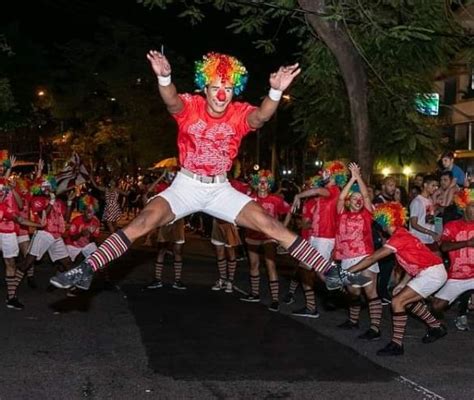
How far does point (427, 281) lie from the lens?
8.00 metres

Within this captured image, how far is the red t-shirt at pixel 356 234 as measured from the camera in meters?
9.02

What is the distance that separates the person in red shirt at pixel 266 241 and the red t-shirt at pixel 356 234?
4.68ft

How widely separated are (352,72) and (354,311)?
14.0ft

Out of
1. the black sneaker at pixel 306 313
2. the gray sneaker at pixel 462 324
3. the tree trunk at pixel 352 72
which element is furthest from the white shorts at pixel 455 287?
the tree trunk at pixel 352 72

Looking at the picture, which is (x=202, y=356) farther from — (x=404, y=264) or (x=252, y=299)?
(x=252, y=299)

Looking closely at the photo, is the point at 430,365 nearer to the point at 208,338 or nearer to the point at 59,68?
the point at 208,338

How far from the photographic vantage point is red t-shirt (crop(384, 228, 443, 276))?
8.04 metres

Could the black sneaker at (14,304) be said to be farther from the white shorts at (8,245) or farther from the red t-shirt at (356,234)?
the red t-shirt at (356,234)

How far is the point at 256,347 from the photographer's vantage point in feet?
26.4

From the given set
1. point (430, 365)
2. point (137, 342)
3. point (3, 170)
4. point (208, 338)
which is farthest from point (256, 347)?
point (3, 170)

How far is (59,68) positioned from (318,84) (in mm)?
28858

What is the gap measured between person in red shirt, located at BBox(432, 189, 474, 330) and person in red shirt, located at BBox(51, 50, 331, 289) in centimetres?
313

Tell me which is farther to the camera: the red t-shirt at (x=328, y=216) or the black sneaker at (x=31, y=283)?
the black sneaker at (x=31, y=283)

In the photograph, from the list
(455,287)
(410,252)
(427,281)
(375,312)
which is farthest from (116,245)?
(455,287)
